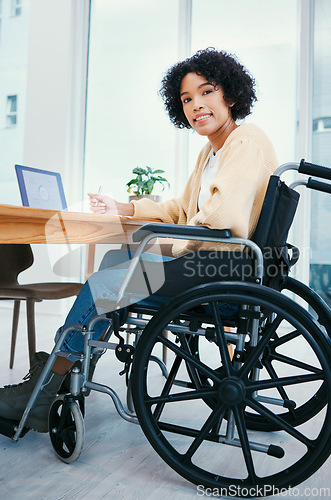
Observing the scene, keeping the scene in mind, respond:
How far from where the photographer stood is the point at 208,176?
140 centimetres

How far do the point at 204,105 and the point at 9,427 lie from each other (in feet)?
3.44

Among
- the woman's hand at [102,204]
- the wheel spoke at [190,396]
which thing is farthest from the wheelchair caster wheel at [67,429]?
the woman's hand at [102,204]

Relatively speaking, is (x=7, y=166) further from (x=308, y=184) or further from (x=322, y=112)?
(x=308, y=184)

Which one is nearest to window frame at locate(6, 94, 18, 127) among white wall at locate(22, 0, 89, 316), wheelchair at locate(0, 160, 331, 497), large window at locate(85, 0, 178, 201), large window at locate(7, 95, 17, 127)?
large window at locate(7, 95, 17, 127)

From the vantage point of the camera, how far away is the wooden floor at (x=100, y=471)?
1025 millimetres

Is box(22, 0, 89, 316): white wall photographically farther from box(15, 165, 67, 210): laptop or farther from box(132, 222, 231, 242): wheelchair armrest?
box(132, 222, 231, 242): wheelchair armrest

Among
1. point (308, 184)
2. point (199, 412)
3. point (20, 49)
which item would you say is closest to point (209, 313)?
point (308, 184)

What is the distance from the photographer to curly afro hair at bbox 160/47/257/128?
1328 millimetres

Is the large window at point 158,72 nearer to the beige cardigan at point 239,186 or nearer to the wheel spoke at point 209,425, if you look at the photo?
the beige cardigan at point 239,186

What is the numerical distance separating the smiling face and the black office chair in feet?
2.93

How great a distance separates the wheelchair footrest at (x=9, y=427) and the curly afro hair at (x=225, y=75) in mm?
1096

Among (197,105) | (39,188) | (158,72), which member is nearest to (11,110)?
(158,72)

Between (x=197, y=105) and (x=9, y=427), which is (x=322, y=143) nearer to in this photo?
(x=197, y=105)

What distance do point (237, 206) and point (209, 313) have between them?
261mm
